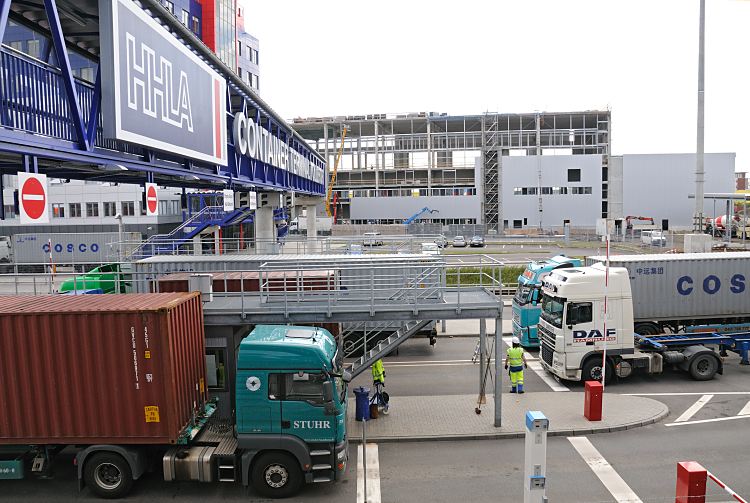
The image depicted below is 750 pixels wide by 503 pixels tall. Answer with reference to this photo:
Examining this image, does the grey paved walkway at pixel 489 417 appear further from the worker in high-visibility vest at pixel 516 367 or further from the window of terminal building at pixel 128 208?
the window of terminal building at pixel 128 208

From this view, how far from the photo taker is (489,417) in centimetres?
1345

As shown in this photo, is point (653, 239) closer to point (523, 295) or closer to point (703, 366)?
point (523, 295)

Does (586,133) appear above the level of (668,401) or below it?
above

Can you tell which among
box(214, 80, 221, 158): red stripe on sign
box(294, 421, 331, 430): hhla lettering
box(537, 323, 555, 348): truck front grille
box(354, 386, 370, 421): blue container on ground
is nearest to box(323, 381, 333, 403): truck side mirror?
box(294, 421, 331, 430): hhla lettering

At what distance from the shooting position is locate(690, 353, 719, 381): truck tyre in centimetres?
1648

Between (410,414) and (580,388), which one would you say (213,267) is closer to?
(410,414)

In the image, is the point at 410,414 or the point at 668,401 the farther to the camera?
the point at 668,401

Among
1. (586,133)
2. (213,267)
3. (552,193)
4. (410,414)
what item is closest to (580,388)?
(410,414)

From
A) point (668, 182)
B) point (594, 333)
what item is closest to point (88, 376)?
point (594, 333)

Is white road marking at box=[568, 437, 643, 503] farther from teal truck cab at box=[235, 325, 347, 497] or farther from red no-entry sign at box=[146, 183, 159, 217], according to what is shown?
red no-entry sign at box=[146, 183, 159, 217]

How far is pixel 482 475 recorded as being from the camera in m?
10.7

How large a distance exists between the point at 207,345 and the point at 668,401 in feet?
37.5

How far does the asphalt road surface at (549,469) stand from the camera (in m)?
9.98

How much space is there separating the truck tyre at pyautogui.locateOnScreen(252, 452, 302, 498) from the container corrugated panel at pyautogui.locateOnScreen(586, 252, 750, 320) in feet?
37.7
